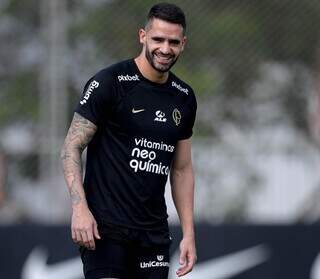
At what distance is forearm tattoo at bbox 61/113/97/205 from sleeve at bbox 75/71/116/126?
1.5 inches

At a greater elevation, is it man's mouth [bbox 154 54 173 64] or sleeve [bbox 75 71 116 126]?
man's mouth [bbox 154 54 173 64]

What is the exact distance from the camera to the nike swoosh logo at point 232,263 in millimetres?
9234

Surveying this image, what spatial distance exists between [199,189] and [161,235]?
3.90m

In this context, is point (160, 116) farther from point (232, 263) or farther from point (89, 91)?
point (232, 263)

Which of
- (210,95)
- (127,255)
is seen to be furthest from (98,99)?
(210,95)

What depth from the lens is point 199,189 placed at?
993cm

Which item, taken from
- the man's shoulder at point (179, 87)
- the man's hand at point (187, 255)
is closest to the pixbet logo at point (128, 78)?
the man's shoulder at point (179, 87)

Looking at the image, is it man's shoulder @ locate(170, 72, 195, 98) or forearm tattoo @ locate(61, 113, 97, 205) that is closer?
forearm tattoo @ locate(61, 113, 97, 205)

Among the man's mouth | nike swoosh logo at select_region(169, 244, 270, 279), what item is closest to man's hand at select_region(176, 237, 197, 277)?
the man's mouth

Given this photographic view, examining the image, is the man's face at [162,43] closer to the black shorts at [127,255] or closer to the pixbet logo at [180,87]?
the pixbet logo at [180,87]

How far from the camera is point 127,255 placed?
5914 mm

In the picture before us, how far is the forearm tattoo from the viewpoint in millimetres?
5750

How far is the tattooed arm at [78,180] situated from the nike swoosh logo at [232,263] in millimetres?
3544

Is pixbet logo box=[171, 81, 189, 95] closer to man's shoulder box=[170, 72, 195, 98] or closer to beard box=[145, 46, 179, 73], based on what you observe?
man's shoulder box=[170, 72, 195, 98]
